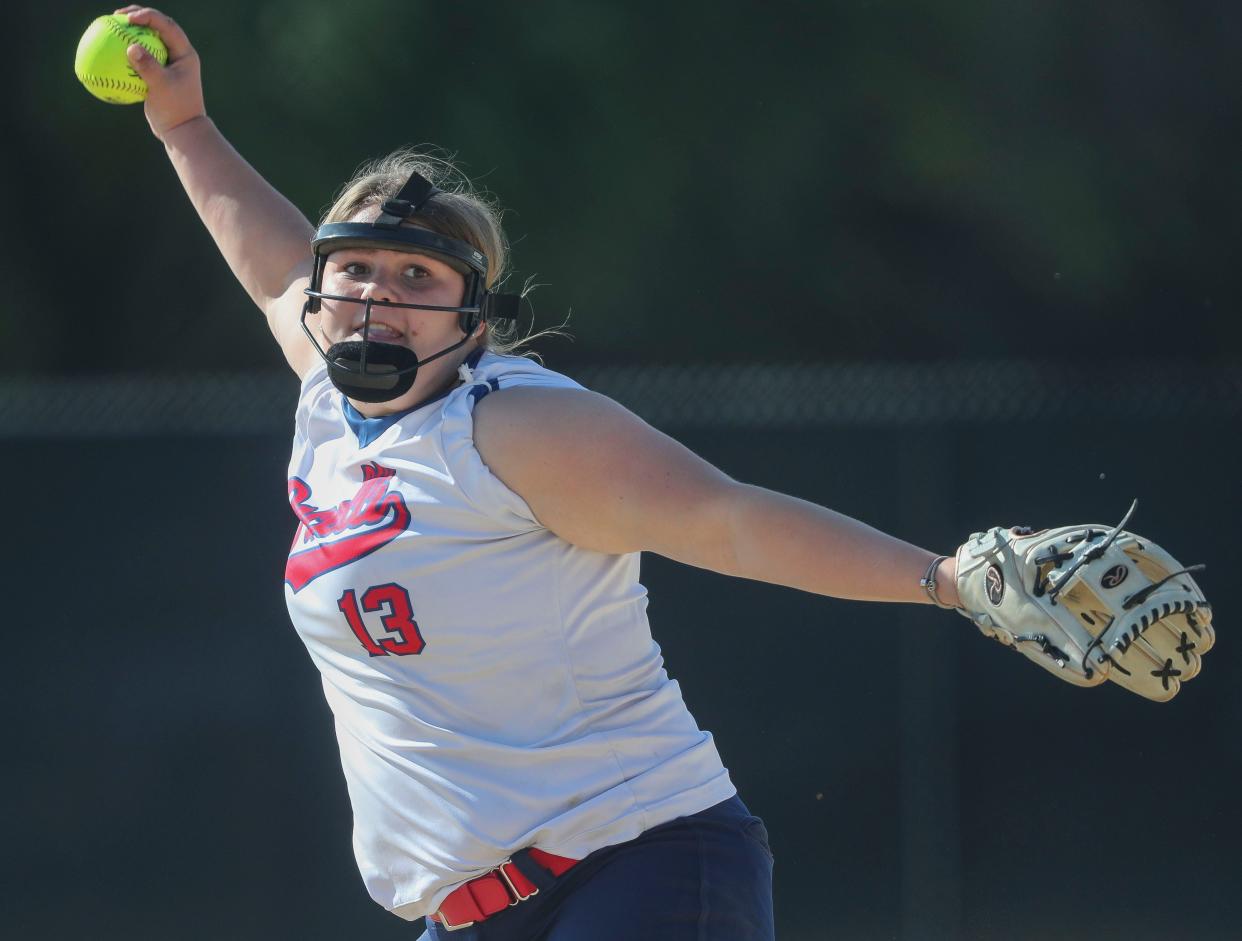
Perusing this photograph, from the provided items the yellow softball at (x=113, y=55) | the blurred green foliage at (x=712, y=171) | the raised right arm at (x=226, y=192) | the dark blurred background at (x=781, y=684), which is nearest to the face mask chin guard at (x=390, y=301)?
the raised right arm at (x=226, y=192)

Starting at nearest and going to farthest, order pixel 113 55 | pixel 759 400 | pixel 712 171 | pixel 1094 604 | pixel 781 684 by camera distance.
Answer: pixel 1094 604
pixel 113 55
pixel 781 684
pixel 759 400
pixel 712 171

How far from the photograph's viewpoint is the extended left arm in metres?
2.28

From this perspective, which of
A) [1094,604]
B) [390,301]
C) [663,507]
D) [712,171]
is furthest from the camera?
[712,171]

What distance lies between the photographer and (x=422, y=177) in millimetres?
2924

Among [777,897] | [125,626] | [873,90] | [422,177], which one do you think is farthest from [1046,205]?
[422,177]

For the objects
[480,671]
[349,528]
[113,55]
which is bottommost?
[480,671]

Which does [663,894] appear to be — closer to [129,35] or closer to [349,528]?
[349,528]

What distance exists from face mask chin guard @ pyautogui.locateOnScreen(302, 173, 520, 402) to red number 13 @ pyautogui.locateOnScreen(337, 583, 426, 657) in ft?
1.17

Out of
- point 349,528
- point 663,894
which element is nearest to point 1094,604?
point 663,894

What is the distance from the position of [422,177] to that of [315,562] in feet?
2.39

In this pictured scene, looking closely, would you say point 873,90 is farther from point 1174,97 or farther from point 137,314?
point 137,314

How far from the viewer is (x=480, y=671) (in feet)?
8.51

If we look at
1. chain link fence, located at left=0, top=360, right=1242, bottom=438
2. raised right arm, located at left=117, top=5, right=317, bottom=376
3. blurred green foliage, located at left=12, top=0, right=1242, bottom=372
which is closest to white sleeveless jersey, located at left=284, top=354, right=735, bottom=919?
raised right arm, located at left=117, top=5, right=317, bottom=376

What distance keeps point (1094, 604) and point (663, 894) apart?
82cm
